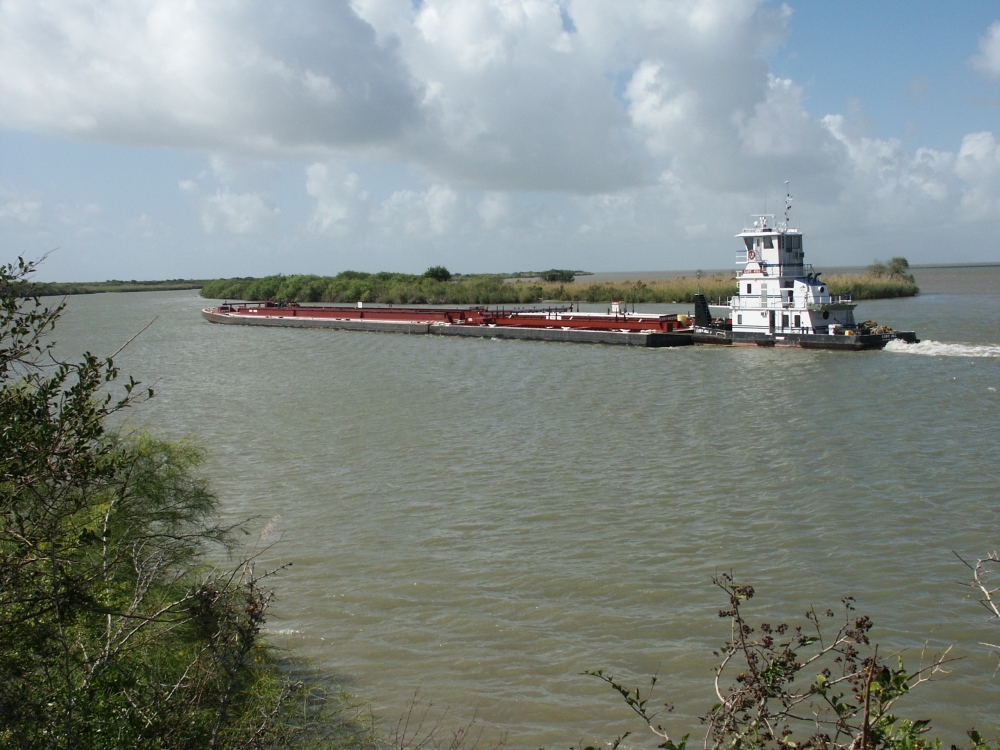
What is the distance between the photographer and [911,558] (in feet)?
29.3

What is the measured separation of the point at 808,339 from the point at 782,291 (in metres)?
2.42

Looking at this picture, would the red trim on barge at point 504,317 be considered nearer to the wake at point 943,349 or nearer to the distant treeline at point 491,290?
the wake at point 943,349

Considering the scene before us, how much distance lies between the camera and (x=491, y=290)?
2746 inches

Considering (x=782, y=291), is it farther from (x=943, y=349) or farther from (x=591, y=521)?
(x=591, y=521)

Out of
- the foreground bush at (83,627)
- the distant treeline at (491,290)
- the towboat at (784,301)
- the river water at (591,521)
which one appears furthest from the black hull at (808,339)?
the foreground bush at (83,627)

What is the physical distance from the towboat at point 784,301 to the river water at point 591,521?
7010 mm

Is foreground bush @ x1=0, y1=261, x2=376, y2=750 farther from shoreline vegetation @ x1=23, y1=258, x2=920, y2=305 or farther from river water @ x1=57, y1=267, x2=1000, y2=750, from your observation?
shoreline vegetation @ x1=23, y1=258, x2=920, y2=305

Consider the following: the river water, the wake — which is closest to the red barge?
the wake

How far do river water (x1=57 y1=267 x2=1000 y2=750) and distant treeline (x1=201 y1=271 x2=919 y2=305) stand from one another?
36.1 meters

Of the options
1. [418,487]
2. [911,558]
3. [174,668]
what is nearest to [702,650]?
[911,558]

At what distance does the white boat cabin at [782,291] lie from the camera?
30.6m

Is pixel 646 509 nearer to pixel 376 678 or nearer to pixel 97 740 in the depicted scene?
pixel 376 678

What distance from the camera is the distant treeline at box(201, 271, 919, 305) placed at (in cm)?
6044

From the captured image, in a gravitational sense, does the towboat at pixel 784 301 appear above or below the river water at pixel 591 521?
above
